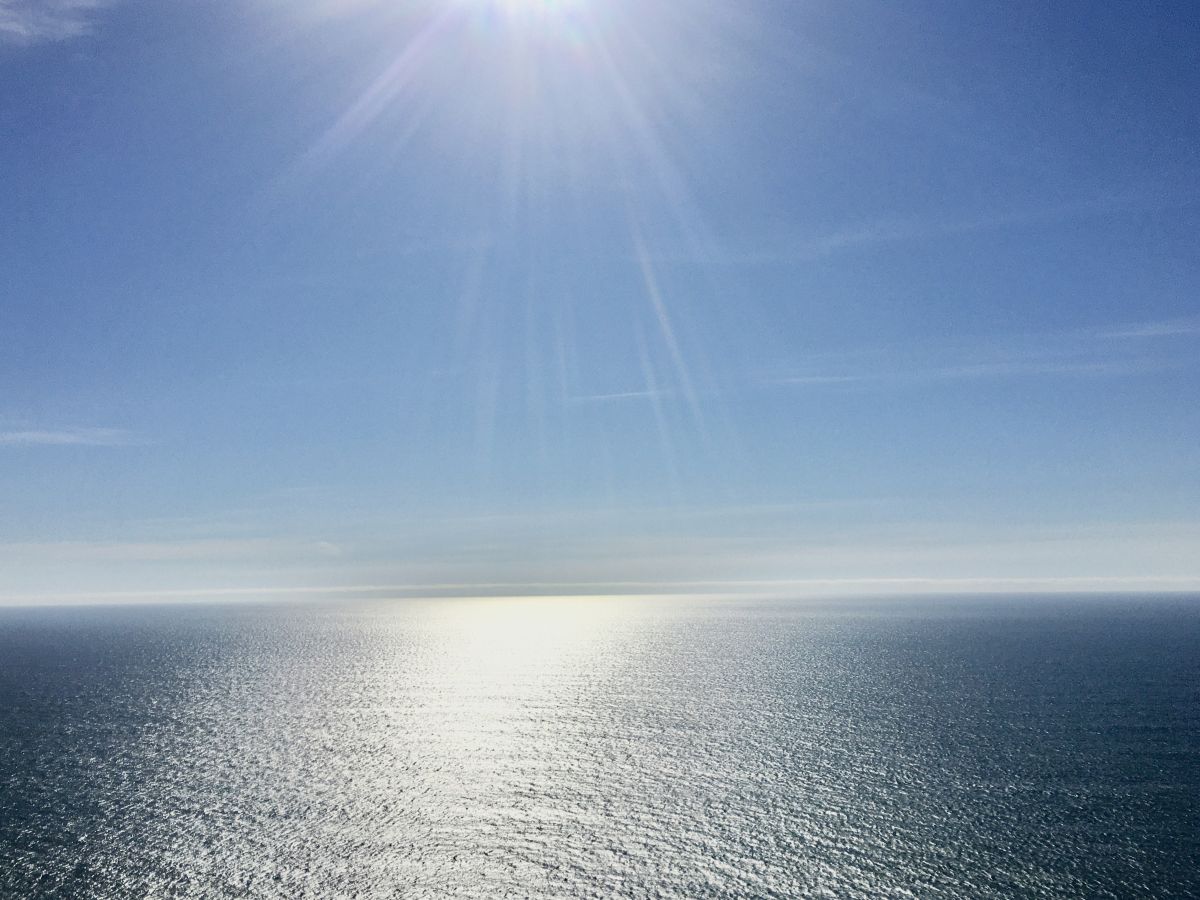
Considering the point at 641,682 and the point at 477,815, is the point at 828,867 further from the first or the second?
the point at 641,682

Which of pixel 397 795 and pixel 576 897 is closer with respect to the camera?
pixel 576 897

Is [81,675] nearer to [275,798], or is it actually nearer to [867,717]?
[275,798]

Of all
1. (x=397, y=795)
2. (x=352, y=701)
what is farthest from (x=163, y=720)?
(x=397, y=795)

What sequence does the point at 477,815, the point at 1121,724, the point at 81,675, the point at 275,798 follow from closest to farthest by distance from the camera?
the point at 477,815, the point at 275,798, the point at 1121,724, the point at 81,675

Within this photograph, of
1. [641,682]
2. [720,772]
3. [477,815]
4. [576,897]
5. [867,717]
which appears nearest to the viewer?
[576,897]

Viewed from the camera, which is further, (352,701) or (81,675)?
(81,675)

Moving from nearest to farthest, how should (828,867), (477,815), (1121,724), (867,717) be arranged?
1. (828,867)
2. (477,815)
3. (1121,724)
4. (867,717)

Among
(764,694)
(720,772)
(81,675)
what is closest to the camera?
(720,772)

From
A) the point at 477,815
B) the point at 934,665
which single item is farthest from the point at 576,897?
the point at 934,665
